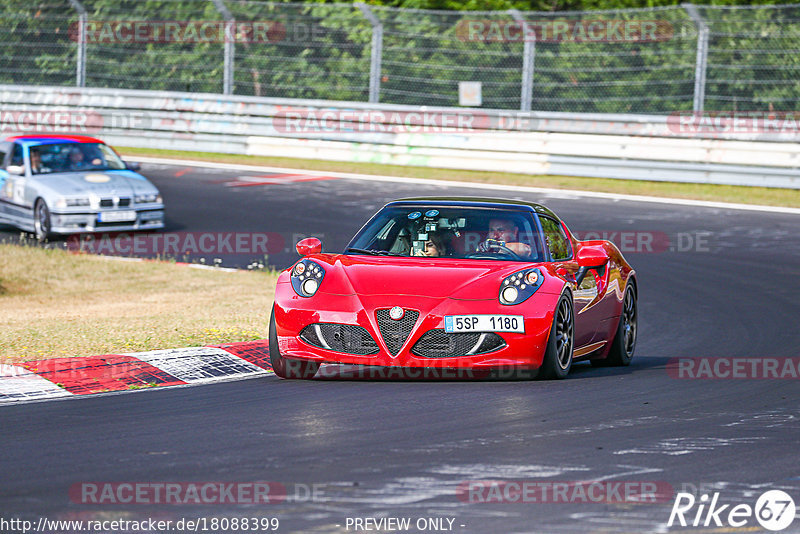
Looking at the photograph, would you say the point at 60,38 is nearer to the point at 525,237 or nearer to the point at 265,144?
the point at 265,144

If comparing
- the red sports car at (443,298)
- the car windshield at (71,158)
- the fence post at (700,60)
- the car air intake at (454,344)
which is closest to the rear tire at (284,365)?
the red sports car at (443,298)

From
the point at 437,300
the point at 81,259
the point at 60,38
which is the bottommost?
the point at 81,259

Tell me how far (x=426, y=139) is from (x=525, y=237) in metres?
14.9

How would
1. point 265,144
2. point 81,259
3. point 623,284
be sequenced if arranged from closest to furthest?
point 623,284
point 81,259
point 265,144

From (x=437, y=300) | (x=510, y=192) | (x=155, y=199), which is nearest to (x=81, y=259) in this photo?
(x=155, y=199)

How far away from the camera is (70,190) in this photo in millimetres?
18016

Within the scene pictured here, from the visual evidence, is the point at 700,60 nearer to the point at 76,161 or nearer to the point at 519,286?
the point at 76,161

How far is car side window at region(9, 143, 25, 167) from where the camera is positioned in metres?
18.9

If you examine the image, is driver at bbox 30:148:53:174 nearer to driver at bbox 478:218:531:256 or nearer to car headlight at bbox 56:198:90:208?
car headlight at bbox 56:198:90:208

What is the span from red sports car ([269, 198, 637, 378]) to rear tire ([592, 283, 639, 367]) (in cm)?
54

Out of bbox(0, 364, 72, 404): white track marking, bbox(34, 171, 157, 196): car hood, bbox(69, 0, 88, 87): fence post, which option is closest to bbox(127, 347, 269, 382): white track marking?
bbox(0, 364, 72, 404): white track marking

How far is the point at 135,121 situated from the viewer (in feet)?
87.8

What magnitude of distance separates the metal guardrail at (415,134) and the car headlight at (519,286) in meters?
13.2

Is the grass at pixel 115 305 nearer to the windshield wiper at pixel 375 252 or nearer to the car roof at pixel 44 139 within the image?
the windshield wiper at pixel 375 252
